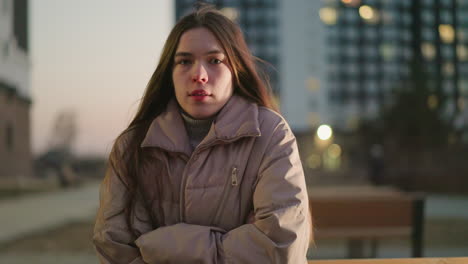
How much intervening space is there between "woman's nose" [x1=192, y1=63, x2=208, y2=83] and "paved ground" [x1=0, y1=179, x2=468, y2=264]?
454 cm

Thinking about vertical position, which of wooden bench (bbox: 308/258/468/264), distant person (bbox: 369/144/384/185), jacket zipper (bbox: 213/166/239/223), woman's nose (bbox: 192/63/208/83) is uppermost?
woman's nose (bbox: 192/63/208/83)

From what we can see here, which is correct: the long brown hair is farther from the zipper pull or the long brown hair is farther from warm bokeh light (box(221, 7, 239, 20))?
the zipper pull

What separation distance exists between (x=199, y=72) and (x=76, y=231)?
6.70 meters

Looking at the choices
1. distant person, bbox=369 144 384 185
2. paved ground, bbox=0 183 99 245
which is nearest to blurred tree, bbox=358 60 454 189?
distant person, bbox=369 144 384 185

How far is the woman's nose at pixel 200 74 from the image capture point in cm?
158

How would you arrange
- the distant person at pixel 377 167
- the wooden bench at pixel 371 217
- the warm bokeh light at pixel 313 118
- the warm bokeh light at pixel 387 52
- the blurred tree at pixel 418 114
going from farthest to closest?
the warm bokeh light at pixel 387 52 < the warm bokeh light at pixel 313 118 < the blurred tree at pixel 418 114 < the distant person at pixel 377 167 < the wooden bench at pixel 371 217

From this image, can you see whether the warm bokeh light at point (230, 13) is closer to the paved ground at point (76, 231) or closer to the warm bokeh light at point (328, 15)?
the paved ground at point (76, 231)

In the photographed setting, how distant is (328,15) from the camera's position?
56156 mm

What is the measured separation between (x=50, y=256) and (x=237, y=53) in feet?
16.5

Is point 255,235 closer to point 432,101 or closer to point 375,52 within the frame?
point 432,101

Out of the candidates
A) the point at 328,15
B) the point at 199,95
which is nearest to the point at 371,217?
the point at 199,95

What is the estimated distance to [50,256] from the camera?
5.81 metres

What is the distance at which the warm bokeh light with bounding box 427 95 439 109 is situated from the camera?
21.5m

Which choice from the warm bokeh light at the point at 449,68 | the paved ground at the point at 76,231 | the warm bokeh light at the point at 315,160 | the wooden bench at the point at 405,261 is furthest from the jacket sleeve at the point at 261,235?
the warm bokeh light at the point at 449,68
